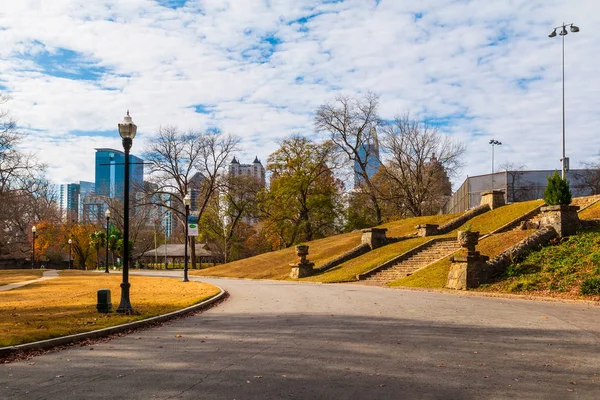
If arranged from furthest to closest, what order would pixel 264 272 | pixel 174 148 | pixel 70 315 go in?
pixel 174 148, pixel 264 272, pixel 70 315

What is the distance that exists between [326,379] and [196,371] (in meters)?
1.77

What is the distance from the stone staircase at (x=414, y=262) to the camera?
2753 cm

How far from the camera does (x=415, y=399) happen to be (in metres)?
5.54

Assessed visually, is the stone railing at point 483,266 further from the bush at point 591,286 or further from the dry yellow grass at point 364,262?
the dry yellow grass at point 364,262

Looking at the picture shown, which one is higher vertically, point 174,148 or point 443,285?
point 174,148

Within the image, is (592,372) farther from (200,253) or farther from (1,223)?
(200,253)

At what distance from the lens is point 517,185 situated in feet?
134

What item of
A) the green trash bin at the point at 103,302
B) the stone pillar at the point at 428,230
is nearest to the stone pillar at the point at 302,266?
the stone pillar at the point at 428,230

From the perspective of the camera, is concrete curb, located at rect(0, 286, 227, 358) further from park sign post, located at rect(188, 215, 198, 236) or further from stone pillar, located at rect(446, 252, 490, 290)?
park sign post, located at rect(188, 215, 198, 236)

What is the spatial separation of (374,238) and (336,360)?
2986 centimetres

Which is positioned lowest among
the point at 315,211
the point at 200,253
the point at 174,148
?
the point at 200,253

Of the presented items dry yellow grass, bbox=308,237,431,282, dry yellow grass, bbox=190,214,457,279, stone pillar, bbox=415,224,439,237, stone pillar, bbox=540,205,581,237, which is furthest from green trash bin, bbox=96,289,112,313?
stone pillar, bbox=415,224,439,237

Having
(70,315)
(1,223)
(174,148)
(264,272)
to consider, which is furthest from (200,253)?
(70,315)

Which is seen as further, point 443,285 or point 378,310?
point 443,285
